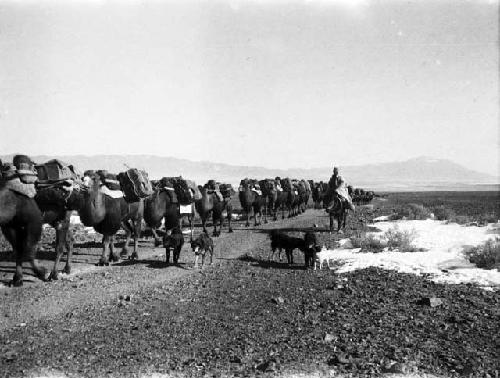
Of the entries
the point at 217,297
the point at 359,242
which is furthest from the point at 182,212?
the point at 217,297

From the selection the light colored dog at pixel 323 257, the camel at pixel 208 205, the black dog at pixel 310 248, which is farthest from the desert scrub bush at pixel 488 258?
the camel at pixel 208 205

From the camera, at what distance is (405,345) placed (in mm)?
5770

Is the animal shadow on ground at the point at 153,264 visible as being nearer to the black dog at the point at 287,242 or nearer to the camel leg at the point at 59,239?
the camel leg at the point at 59,239

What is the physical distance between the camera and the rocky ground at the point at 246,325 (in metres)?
5.11

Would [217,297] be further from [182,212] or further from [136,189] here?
[182,212]

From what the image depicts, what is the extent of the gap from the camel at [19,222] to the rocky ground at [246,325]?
2.12 feet

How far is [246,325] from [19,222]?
5.18 metres

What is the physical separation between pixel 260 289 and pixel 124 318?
310 cm

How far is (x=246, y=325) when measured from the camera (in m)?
6.54

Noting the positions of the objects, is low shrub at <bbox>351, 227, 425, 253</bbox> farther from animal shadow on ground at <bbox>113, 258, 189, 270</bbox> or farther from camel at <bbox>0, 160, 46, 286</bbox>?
camel at <bbox>0, 160, 46, 286</bbox>

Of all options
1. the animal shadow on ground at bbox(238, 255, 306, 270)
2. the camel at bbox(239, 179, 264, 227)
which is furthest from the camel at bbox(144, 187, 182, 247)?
the camel at bbox(239, 179, 264, 227)

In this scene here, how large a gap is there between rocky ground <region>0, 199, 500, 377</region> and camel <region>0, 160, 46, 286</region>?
65cm

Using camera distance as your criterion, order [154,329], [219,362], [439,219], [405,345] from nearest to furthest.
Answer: [219,362]
[405,345]
[154,329]
[439,219]

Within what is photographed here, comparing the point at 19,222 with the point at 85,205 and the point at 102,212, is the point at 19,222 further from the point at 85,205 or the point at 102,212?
the point at 102,212
